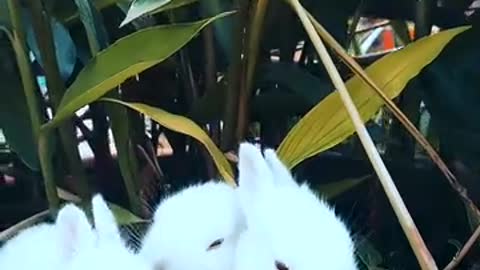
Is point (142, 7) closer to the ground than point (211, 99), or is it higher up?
higher up

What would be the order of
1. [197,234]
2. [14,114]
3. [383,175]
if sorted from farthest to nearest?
1. [14,114]
2. [197,234]
3. [383,175]

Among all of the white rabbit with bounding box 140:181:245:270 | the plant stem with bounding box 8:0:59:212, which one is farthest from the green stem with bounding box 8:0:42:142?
the white rabbit with bounding box 140:181:245:270

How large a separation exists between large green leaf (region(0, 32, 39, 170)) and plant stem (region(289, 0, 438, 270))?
0.22 metres

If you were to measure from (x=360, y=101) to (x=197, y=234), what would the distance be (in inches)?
4.7

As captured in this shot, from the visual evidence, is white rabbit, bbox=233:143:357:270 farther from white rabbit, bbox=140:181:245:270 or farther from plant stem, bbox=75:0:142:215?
plant stem, bbox=75:0:142:215

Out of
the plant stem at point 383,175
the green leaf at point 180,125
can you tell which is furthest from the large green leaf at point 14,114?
the plant stem at point 383,175

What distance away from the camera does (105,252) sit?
0.56m

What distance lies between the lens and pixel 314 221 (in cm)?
58

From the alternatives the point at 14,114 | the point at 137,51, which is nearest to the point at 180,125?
the point at 137,51

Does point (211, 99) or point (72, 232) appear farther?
point (211, 99)

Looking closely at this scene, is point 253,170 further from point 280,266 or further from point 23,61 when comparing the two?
point 23,61

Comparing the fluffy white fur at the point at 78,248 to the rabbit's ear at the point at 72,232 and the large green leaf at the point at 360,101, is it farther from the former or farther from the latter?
the large green leaf at the point at 360,101

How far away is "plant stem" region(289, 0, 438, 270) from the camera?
0.51 meters

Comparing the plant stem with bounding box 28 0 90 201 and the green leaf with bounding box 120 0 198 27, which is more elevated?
the green leaf with bounding box 120 0 198 27
